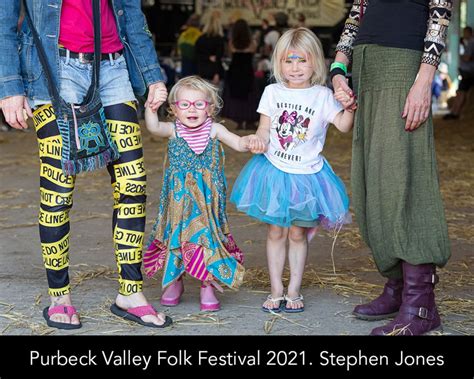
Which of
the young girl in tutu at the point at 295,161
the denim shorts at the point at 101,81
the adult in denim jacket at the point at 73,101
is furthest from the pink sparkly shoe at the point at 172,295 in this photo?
the denim shorts at the point at 101,81

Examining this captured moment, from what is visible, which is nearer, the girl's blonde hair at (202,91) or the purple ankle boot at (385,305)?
the purple ankle boot at (385,305)

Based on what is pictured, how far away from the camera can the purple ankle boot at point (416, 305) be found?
4.24 metres

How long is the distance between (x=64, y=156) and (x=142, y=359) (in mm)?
1008

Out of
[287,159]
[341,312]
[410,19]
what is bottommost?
[341,312]

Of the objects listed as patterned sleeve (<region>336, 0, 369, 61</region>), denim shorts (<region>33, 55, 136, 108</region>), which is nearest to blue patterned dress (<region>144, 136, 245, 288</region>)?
denim shorts (<region>33, 55, 136, 108</region>)

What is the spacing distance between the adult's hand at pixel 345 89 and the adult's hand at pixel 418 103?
0.32 metres

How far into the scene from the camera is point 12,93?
13.9 feet

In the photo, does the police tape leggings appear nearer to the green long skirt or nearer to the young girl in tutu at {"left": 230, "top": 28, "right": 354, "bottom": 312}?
the young girl in tutu at {"left": 230, "top": 28, "right": 354, "bottom": 312}

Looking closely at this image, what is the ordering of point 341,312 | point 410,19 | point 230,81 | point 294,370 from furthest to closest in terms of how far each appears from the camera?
1. point 230,81
2. point 341,312
3. point 410,19
4. point 294,370

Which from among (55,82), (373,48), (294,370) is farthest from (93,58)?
(294,370)

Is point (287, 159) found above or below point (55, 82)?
below

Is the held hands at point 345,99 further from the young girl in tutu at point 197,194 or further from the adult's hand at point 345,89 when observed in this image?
the young girl in tutu at point 197,194

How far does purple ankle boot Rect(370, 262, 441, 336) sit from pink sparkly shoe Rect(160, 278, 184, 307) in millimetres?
1060

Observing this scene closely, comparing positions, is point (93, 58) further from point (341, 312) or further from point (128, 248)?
point (341, 312)
